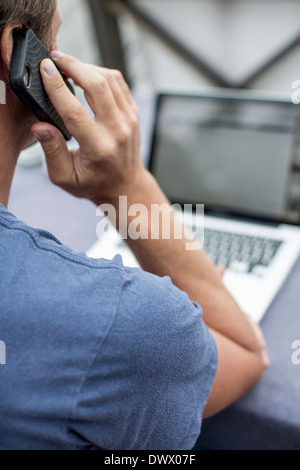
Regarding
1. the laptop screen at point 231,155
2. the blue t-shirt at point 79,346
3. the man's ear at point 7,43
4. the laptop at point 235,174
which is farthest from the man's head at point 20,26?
the laptop screen at point 231,155

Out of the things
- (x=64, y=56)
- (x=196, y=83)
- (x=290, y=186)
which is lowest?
(x=290, y=186)

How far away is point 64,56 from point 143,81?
8.89ft

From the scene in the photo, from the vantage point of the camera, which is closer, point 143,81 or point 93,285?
point 93,285

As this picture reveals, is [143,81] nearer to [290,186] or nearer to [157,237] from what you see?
[290,186]

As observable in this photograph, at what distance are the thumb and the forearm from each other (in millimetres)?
94

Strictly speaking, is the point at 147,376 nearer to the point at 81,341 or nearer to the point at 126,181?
the point at 81,341

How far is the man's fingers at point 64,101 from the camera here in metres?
0.64

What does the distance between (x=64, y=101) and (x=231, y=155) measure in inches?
22.8

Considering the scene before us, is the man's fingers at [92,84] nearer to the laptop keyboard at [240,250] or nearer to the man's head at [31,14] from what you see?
the man's head at [31,14]

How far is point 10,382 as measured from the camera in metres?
0.44

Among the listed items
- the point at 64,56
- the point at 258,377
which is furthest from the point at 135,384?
the point at 64,56

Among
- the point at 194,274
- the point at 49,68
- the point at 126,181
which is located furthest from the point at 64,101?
the point at 194,274

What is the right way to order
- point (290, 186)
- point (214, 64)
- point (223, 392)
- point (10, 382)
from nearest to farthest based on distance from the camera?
point (10, 382)
point (223, 392)
point (290, 186)
point (214, 64)

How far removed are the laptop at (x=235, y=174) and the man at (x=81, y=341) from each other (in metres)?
0.36
